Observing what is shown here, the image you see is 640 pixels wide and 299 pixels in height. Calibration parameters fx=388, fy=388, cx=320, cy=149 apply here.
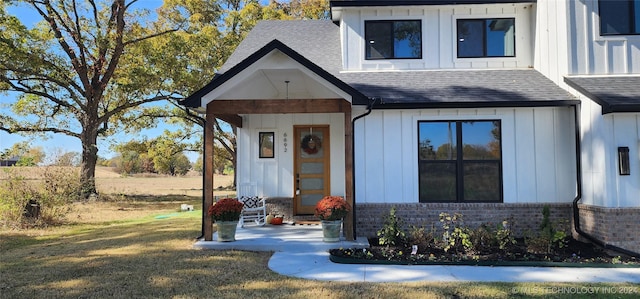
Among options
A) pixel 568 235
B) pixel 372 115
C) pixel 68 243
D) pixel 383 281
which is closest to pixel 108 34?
pixel 68 243

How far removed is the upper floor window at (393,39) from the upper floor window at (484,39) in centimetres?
101

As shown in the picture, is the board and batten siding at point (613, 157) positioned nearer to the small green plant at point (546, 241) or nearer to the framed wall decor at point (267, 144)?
the small green plant at point (546, 241)

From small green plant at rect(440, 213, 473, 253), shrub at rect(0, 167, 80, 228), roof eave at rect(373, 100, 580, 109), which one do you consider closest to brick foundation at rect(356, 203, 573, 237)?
small green plant at rect(440, 213, 473, 253)

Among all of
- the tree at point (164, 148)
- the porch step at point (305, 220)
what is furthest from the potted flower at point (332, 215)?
the tree at point (164, 148)

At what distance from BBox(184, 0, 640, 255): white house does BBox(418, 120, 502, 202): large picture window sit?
0.07 ft

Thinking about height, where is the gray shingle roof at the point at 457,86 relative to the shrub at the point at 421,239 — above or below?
Result: above

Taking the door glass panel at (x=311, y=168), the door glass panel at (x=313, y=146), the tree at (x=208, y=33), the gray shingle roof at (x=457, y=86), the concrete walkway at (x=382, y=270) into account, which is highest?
the tree at (x=208, y=33)

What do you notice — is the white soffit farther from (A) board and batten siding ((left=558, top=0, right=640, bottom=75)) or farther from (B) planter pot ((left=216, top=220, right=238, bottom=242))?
(A) board and batten siding ((left=558, top=0, right=640, bottom=75))

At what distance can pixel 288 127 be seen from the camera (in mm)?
9633

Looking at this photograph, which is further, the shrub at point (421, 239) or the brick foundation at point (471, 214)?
the brick foundation at point (471, 214)

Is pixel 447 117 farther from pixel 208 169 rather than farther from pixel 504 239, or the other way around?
pixel 208 169

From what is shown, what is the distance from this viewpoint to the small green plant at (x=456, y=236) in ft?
21.8

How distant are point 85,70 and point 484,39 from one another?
17030 mm

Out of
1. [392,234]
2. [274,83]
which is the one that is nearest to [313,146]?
[274,83]
